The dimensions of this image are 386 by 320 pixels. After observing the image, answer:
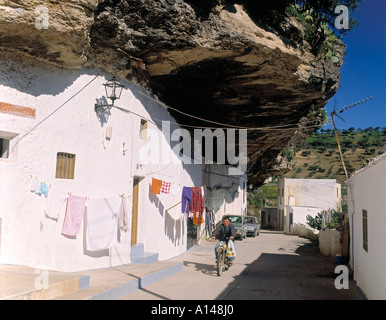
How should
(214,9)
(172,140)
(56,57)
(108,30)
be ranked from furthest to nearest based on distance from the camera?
(172,140) < (214,9) < (108,30) < (56,57)

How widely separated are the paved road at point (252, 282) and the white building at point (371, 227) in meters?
0.82

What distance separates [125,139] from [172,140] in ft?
12.2

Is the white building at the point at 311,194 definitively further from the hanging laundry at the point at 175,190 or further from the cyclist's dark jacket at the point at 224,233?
the cyclist's dark jacket at the point at 224,233

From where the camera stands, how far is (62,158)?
838 cm

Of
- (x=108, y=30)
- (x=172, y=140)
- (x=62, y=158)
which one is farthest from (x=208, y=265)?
(x=108, y=30)

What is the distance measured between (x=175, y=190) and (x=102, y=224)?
461 centimetres

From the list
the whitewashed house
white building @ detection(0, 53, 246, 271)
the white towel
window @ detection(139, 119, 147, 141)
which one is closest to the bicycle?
the whitewashed house

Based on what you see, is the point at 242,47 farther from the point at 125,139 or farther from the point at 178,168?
the point at 178,168

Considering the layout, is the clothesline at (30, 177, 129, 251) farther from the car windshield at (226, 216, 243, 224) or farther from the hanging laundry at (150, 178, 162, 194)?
the car windshield at (226, 216, 243, 224)

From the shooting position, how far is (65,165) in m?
8.45

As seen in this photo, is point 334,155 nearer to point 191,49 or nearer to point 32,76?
point 191,49

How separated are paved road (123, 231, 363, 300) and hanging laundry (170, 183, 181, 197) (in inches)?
93.3

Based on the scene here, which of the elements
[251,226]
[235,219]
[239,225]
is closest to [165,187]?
[239,225]

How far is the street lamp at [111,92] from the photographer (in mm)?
9258
